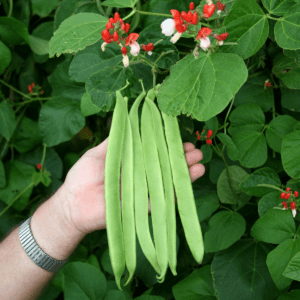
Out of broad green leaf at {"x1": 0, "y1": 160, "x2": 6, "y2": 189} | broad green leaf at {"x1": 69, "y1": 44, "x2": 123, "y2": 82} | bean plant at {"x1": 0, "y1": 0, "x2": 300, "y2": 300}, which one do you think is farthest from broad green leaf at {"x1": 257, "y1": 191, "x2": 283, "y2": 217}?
broad green leaf at {"x1": 0, "y1": 160, "x2": 6, "y2": 189}

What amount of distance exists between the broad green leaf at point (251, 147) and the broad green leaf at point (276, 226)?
20cm

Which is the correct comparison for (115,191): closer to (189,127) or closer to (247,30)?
(189,127)

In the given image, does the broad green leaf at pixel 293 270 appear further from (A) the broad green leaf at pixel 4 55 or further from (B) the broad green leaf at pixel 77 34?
(A) the broad green leaf at pixel 4 55

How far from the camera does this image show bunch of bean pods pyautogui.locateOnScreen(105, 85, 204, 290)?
1.00 meters

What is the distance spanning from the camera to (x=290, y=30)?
2.64 feet

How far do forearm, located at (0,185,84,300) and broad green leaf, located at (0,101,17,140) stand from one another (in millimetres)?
513

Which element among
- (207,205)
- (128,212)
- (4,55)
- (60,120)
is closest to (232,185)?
(207,205)

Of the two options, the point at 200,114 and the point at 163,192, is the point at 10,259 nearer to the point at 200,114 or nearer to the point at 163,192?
the point at 163,192

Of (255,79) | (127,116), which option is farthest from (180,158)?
(255,79)

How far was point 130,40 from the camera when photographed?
840 mm

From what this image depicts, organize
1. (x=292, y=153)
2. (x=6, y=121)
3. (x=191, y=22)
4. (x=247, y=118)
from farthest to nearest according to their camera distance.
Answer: (x=6, y=121) < (x=247, y=118) < (x=292, y=153) < (x=191, y=22)

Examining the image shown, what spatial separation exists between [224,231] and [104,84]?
74 centimetres

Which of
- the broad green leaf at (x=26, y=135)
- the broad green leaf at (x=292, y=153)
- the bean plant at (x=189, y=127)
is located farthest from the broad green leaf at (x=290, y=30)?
the broad green leaf at (x=26, y=135)

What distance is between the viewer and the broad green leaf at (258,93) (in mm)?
1198
